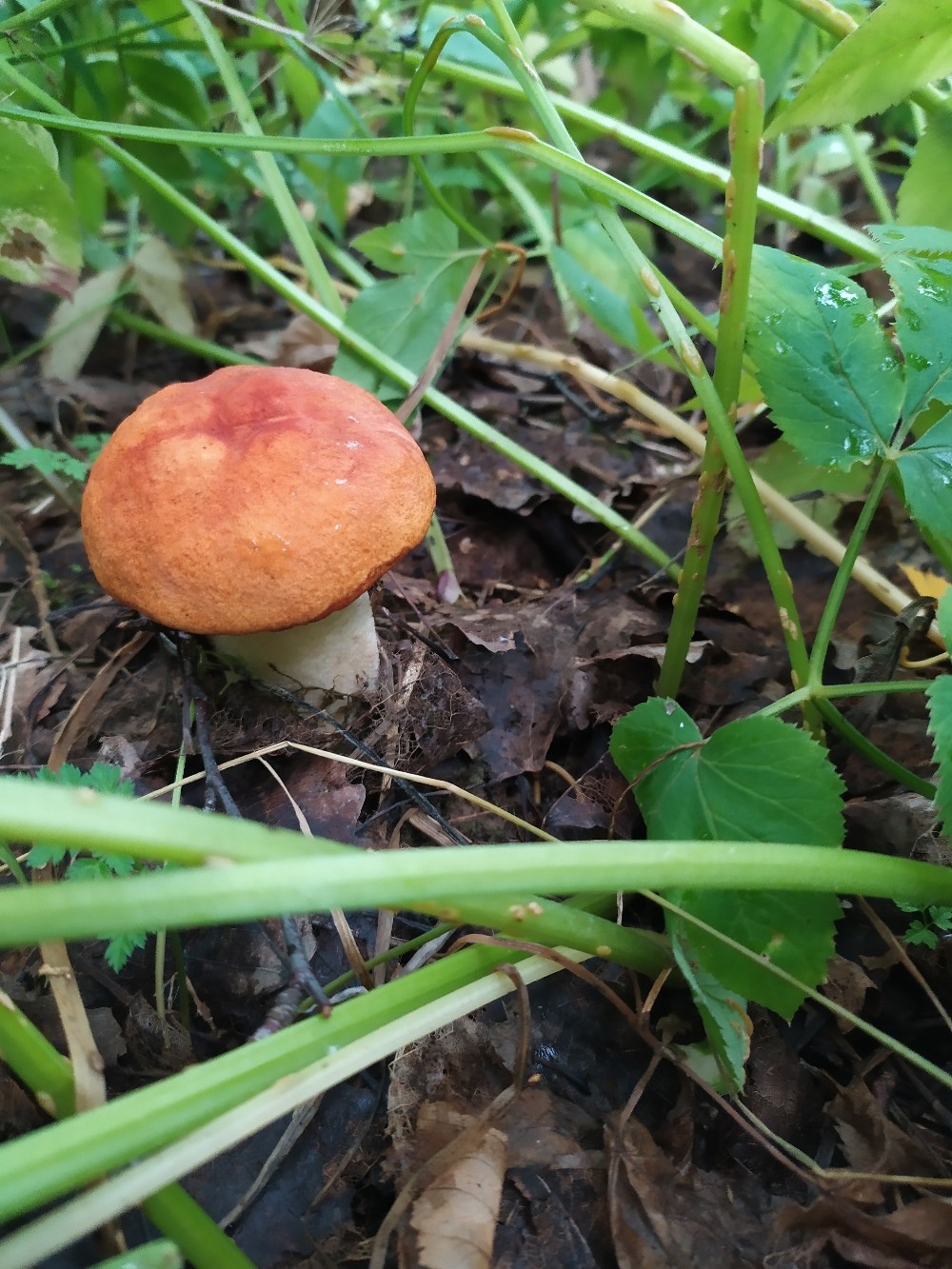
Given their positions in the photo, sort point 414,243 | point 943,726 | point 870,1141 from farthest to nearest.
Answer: point 414,243, point 870,1141, point 943,726

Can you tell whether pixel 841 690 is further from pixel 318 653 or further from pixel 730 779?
pixel 318 653

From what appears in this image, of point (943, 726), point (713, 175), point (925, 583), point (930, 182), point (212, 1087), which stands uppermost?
point (930, 182)

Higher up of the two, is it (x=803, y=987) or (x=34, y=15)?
(x=34, y=15)

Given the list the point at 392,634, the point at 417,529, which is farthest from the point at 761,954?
the point at 392,634

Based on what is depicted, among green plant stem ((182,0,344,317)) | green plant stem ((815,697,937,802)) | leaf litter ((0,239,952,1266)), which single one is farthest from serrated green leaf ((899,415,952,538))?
green plant stem ((182,0,344,317))

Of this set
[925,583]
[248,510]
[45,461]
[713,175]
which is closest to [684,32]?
[713,175]

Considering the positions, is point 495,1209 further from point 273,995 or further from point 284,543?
point 284,543

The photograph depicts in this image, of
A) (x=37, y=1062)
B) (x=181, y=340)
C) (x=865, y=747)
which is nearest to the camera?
(x=37, y=1062)
